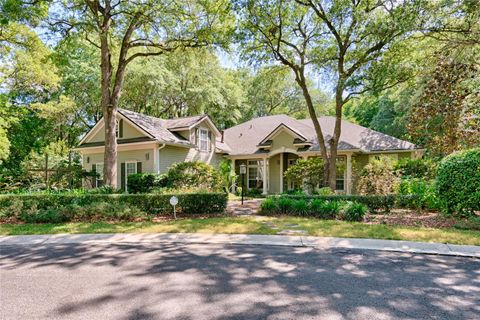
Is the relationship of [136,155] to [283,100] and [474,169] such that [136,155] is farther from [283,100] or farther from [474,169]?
[283,100]

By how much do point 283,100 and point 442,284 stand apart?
33.5 metres

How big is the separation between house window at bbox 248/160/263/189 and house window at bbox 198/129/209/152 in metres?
3.42

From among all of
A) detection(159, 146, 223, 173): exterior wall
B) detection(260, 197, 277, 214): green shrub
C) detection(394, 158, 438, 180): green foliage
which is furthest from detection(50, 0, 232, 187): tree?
detection(394, 158, 438, 180): green foliage

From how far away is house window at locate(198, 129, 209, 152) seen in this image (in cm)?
2127

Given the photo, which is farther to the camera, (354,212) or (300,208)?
(300,208)

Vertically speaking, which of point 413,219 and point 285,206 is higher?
point 285,206

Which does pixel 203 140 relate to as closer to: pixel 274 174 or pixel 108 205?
Result: pixel 274 174

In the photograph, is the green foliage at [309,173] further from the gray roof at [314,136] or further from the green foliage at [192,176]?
the green foliage at [192,176]

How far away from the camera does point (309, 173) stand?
16.9m

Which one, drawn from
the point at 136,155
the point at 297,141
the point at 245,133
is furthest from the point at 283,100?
the point at 136,155

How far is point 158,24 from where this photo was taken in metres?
15.0

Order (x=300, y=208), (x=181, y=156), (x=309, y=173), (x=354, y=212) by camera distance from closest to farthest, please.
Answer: (x=354, y=212), (x=300, y=208), (x=309, y=173), (x=181, y=156)

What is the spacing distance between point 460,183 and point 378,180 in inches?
187

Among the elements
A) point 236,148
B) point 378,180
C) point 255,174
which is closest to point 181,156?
point 236,148
